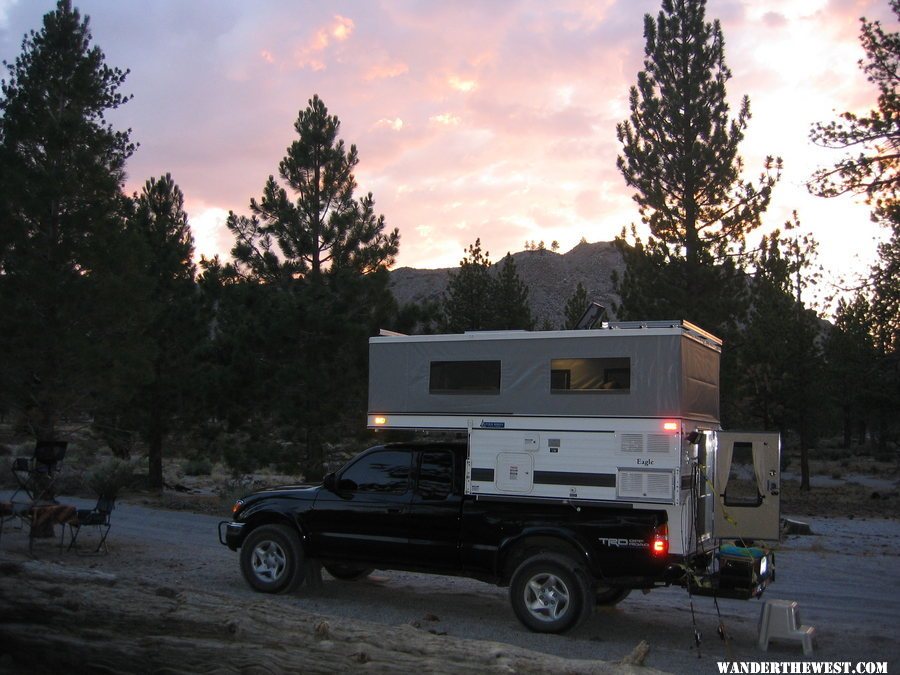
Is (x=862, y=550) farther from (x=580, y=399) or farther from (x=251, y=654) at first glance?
(x=251, y=654)

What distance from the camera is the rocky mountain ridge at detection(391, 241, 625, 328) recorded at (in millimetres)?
85250

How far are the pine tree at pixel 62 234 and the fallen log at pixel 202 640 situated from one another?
25.2 ft

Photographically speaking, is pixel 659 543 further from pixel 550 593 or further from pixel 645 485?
pixel 550 593

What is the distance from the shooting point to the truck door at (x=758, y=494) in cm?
898

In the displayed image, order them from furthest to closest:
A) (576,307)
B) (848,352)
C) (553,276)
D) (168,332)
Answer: (553,276) → (576,307) → (848,352) → (168,332)

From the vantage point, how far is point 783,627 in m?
7.33

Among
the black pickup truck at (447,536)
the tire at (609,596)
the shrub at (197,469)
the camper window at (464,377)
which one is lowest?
the shrub at (197,469)

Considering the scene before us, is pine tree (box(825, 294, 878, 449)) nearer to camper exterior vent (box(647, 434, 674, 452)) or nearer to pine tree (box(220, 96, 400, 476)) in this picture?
pine tree (box(220, 96, 400, 476))

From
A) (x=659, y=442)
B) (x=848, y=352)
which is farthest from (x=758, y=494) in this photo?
(x=848, y=352)

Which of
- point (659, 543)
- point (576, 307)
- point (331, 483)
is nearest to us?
point (659, 543)

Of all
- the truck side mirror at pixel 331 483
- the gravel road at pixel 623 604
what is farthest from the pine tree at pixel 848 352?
the truck side mirror at pixel 331 483

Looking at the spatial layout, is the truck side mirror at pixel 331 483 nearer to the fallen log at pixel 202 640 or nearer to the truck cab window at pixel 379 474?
the truck cab window at pixel 379 474

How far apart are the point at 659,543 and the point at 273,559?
177 inches

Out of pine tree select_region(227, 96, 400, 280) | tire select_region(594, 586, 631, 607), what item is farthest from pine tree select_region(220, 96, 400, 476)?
tire select_region(594, 586, 631, 607)
